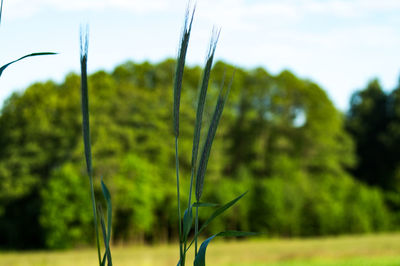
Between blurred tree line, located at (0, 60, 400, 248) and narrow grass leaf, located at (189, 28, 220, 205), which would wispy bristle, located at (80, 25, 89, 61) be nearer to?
narrow grass leaf, located at (189, 28, 220, 205)

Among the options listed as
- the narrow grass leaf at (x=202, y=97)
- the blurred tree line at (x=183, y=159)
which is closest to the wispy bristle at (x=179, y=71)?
the narrow grass leaf at (x=202, y=97)

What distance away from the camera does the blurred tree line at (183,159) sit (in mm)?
33750

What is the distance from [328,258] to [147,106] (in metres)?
16.9

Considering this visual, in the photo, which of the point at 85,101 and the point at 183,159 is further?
the point at 183,159

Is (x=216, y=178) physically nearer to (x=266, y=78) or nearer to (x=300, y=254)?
(x=266, y=78)

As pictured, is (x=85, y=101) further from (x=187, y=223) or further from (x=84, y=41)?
(x=187, y=223)

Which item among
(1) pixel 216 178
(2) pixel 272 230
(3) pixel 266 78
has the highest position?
(3) pixel 266 78

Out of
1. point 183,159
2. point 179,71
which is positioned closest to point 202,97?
point 179,71

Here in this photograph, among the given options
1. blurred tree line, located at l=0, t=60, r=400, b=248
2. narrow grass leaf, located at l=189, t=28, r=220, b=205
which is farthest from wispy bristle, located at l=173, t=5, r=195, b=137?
blurred tree line, located at l=0, t=60, r=400, b=248

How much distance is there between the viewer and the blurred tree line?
111ft

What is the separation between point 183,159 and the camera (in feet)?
121

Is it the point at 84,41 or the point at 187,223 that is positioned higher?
the point at 84,41

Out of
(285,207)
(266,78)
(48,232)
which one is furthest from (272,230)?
(48,232)

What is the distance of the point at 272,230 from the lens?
1599 inches
